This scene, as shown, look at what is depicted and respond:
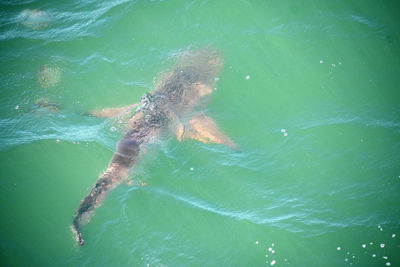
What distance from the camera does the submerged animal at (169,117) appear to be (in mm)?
5758

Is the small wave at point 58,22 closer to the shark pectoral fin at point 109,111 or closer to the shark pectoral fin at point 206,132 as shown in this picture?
the shark pectoral fin at point 109,111

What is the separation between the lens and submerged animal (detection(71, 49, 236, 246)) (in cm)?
576

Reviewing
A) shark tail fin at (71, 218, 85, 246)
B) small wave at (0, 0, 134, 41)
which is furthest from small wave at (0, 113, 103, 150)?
small wave at (0, 0, 134, 41)

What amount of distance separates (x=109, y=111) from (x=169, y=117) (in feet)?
5.02

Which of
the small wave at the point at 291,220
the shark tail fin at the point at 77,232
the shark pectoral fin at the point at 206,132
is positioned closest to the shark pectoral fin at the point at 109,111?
the shark pectoral fin at the point at 206,132

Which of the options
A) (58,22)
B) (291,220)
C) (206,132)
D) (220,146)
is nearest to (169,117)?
(206,132)

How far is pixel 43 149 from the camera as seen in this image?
628 centimetres

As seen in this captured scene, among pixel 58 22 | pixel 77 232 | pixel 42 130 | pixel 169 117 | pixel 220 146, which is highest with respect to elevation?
pixel 58 22

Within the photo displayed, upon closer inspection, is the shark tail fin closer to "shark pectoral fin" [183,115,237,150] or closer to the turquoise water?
the turquoise water

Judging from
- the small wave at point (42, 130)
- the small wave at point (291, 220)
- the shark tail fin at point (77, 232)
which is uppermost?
the small wave at point (42, 130)

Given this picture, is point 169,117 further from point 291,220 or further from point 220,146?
point 291,220

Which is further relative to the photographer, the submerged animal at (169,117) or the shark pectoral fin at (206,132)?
the shark pectoral fin at (206,132)

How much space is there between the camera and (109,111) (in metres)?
6.59

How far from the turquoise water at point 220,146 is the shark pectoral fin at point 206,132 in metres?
0.18
